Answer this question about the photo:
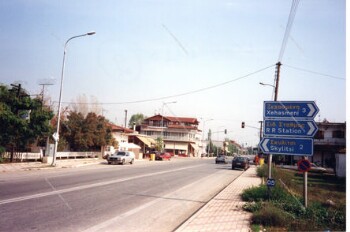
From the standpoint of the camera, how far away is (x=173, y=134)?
289 ft

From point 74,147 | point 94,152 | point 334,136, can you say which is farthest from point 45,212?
point 334,136

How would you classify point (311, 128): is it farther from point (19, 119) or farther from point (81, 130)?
point (81, 130)

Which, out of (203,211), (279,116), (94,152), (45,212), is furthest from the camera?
(94,152)

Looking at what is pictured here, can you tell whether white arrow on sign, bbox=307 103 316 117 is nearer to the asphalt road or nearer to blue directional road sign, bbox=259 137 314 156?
blue directional road sign, bbox=259 137 314 156

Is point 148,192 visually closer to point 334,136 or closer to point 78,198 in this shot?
point 78,198

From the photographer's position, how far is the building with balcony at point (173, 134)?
3440 inches

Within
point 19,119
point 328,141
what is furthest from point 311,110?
point 328,141

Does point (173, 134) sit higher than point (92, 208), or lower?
higher

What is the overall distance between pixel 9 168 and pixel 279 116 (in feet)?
60.7

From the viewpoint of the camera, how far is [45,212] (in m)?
8.10

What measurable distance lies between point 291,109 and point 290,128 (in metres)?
0.63

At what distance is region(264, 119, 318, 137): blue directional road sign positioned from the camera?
955 cm

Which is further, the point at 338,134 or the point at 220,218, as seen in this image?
the point at 338,134

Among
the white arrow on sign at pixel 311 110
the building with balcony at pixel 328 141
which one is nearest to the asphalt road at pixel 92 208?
the white arrow on sign at pixel 311 110
